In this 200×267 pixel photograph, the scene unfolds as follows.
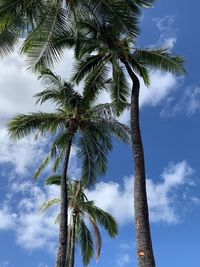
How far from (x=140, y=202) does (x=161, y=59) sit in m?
7.03

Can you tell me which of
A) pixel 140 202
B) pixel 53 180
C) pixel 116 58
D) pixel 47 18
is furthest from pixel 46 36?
pixel 53 180

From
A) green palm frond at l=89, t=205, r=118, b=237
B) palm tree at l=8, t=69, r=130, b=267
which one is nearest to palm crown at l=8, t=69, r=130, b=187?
palm tree at l=8, t=69, r=130, b=267

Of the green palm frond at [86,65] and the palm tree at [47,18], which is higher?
the green palm frond at [86,65]

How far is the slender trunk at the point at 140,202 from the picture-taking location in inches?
491

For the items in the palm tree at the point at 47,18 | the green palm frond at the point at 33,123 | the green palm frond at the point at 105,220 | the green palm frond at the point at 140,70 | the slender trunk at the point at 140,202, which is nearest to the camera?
the slender trunk at the point at 140,202

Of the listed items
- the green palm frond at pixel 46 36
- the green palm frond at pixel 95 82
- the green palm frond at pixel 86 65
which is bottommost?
the green palm frond at pixel 46 36

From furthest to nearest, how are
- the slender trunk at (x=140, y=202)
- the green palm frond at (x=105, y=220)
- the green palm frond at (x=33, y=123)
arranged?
1. the green palm frond at (x=105, y=220)
2. the green palm frond at (x=33, y=123)
3. the slender trunk at (x=140, y=202)

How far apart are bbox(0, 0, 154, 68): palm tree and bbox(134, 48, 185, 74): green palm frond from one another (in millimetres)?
2154

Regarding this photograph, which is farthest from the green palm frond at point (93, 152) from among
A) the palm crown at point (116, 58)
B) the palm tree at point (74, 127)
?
the palm crown at point (116, 58)

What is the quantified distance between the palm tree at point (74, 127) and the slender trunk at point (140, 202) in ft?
22.4

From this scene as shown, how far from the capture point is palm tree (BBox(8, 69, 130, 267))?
23.1m

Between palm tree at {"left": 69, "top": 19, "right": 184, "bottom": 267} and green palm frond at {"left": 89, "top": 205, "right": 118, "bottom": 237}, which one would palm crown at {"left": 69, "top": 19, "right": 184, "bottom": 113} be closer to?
palm tree at {"left": 69, "top": 19, "right": 184, "bottom": 267}

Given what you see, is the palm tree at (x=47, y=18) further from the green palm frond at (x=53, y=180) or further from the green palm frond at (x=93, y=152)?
the green palm frond at (x=53, y=180)

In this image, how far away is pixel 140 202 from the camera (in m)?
13.5
